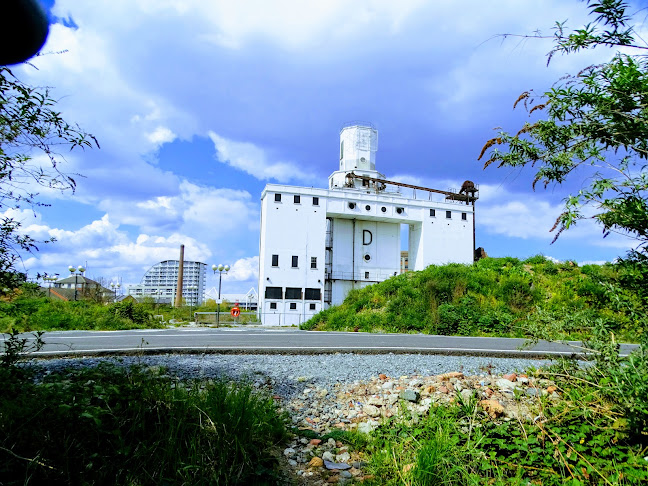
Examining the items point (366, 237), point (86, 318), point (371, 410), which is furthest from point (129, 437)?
point (366, 237)

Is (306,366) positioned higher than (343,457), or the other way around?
(306,366)

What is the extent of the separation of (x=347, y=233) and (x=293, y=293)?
9.08m

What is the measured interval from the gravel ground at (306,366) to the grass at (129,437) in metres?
1.51

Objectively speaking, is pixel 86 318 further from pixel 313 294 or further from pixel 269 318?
pixel 313 294

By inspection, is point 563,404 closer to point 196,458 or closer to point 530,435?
point 530,435

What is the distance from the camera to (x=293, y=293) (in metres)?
38.1

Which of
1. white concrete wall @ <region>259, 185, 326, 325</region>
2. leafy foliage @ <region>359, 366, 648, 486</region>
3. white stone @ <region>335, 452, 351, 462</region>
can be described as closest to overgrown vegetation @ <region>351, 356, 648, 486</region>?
leafy foliage @ <region>359, 366, 648, 486</region>

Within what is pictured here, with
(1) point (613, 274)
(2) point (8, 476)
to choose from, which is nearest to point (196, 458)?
(2) point (8, 476)

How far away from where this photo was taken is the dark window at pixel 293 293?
37.9 m

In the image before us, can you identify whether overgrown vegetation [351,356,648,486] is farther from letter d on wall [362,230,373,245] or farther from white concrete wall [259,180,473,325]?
letter d on wall [362,230,373,245]

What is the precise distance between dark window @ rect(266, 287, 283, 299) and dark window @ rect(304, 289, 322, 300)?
7.93ft

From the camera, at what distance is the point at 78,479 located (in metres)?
2.47

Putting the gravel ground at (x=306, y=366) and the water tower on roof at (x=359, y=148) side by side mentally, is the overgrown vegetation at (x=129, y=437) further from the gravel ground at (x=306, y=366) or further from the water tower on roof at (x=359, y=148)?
the water tower on roof at (x=359, y=148)

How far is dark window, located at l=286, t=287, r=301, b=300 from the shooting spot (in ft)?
124
